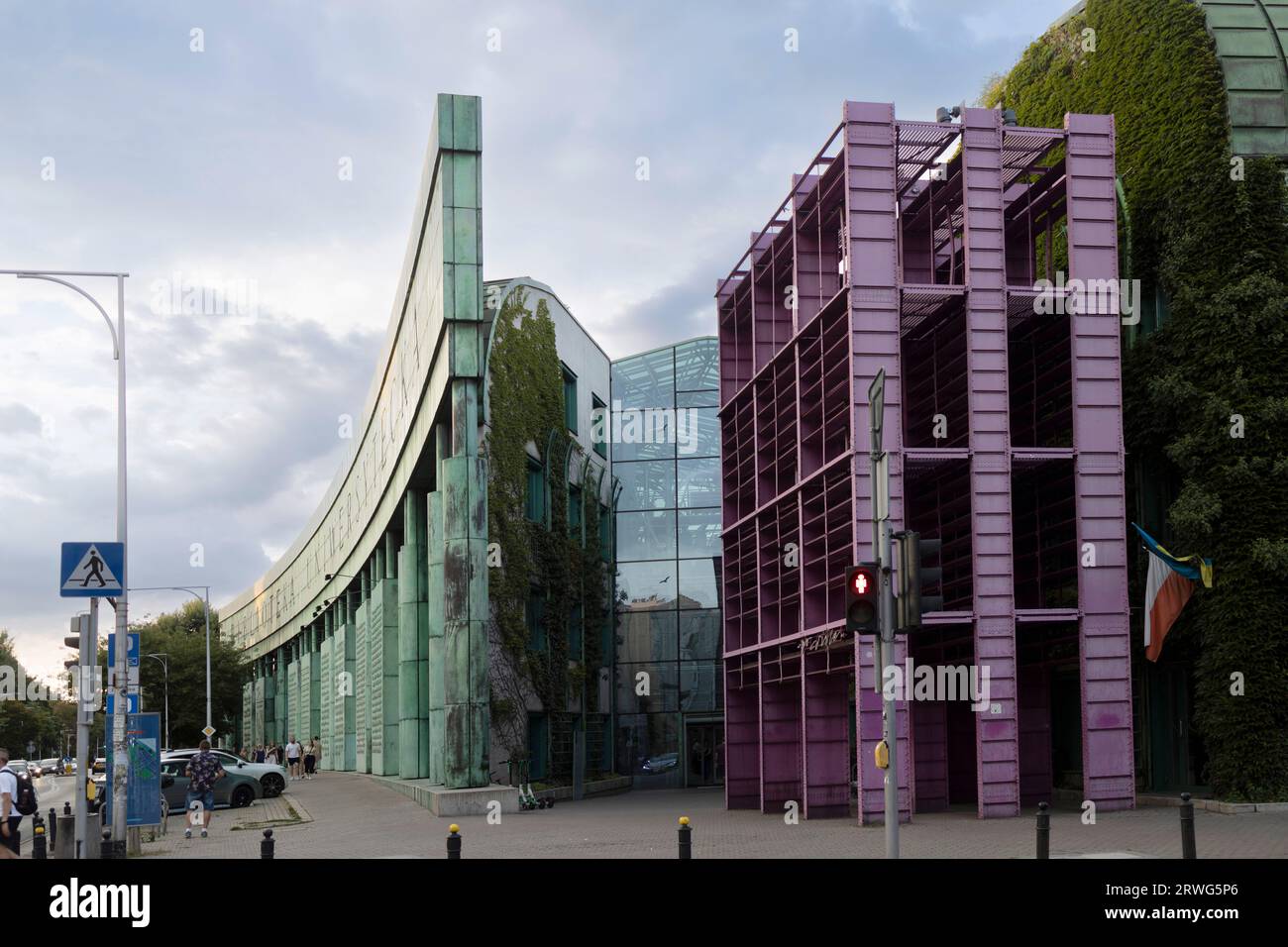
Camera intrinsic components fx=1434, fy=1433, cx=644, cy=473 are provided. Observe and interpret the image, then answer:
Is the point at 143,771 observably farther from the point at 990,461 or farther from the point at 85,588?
the point at 990,461

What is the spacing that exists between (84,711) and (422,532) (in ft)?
80.9

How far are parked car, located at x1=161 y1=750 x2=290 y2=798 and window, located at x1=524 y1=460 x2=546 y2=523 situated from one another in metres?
11.0

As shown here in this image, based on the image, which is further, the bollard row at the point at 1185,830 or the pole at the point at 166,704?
the pole at the point at 166,704

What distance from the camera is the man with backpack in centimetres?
1752

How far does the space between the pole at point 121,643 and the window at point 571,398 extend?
60.7 feet

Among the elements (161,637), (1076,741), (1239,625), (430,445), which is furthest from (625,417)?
(161,637)

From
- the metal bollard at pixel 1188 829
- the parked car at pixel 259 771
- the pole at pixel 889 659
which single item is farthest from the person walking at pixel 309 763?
the metal bollard at pixel 1188 829

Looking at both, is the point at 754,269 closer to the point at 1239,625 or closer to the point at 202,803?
the point at 1239,625

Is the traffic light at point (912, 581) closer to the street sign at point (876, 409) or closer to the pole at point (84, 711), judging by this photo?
the street sign at point (876, 409)

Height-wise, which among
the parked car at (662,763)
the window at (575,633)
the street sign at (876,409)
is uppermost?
the street sign at (876,409)

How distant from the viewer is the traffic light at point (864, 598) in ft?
50.8

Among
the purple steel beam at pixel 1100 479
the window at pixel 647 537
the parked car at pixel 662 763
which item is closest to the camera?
the purple steel beam at pixel 1100 479
